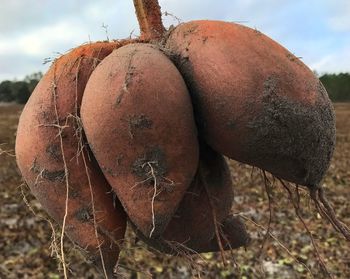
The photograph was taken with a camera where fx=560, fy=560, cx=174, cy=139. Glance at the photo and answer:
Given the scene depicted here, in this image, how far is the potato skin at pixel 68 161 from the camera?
1034 millimetres

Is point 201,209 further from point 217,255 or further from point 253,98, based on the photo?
point 217,255

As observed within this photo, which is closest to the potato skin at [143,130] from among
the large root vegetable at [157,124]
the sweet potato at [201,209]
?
the large root vegetable at [157,124]

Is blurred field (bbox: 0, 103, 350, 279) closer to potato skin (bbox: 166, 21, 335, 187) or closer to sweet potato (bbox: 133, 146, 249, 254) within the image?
sweet potato (bbox: 133, 146, 249, 254)

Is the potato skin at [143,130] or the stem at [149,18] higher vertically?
the stem at [149,18]

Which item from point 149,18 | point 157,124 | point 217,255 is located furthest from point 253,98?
point 217,255

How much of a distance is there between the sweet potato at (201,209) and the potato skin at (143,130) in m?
0.11

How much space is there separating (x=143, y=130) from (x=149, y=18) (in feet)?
0.89

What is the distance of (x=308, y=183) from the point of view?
1086 millimetres

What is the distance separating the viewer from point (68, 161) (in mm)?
1029

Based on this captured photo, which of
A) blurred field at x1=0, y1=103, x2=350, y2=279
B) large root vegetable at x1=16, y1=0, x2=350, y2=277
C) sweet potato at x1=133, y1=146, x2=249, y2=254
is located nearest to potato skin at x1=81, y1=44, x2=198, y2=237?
large root vegetable at x1=16, y1=0, x2=350, y2=277

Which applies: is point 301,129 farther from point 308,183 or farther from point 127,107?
point 127,107

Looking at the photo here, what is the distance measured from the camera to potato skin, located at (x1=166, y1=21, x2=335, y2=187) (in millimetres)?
958

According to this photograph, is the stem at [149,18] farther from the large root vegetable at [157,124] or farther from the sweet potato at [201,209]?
the sweet potato at [201,209]

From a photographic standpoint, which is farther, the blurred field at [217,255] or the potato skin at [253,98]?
the blurred field at [217,255]
